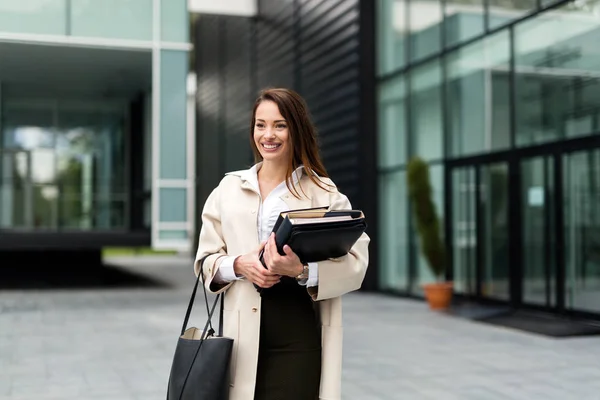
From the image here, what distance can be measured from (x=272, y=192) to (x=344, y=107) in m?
12.3

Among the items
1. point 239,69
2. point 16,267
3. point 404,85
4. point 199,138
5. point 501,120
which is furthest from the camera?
point 199,138

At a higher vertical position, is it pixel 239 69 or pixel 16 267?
pixel 239 69

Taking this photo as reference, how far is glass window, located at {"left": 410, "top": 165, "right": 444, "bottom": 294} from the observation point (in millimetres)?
12273

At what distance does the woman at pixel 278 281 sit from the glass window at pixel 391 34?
1155cm

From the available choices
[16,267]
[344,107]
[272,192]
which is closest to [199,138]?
[16,267]

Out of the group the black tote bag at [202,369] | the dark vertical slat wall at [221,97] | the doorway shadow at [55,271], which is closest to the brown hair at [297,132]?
the black tote bag at [202,369]

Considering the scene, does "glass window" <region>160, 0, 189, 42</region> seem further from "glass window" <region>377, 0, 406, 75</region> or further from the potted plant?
the potted plant


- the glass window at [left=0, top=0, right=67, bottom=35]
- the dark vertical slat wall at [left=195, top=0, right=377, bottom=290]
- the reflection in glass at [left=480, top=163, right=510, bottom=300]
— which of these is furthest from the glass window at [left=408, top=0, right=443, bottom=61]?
the glass window at [left=0, top=0, right=67, bottom=35]

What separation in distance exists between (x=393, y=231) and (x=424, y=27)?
3592 millimetres

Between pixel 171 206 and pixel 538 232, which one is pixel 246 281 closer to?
pixel 538 232

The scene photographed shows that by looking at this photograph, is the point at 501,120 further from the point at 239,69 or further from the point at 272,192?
the point at 239,69

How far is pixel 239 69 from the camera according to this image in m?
21.1

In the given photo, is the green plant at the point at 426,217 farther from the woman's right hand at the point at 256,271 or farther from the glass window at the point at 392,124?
the woman's right hand at the point at 256,271

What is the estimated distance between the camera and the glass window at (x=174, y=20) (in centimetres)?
1333
